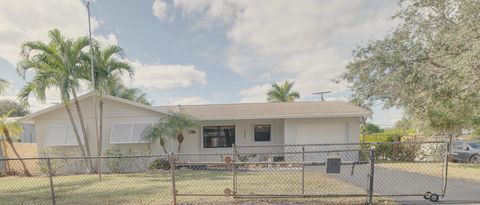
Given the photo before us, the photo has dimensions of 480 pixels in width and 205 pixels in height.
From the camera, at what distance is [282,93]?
90.1 ft

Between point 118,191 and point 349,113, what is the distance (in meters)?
10.6

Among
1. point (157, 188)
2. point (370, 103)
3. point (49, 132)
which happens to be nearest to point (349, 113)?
point (370, 103)

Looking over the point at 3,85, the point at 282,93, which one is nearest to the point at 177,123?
the point at 3,85

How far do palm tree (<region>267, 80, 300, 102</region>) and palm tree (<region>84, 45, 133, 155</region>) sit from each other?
1781 centimetres

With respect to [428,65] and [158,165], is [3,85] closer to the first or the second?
[158,165]

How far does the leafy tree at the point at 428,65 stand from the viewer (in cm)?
802

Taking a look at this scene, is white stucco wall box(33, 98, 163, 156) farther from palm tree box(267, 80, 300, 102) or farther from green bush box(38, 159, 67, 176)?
palm tree box(267, 80, 300, 102)

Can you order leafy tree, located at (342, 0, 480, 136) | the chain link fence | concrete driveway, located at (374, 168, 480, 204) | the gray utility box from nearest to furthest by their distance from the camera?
the gray utility box < the chain link fence < concrete driveway, located at (374, 168, 480, 204) < leafy tree, located at (342, 0, 480, 136)

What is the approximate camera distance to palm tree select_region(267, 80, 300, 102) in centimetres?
2739

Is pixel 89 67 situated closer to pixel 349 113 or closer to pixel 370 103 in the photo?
pixel 349 113

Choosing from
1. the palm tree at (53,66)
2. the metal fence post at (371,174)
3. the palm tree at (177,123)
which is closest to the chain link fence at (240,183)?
the metal fence post at (371,174)

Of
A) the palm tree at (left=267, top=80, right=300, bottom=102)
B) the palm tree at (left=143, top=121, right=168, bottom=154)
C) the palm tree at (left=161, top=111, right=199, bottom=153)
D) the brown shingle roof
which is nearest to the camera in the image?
the palm tree at (left=143, top=121, right=168, bottom=154)

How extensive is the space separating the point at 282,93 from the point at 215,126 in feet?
48.0

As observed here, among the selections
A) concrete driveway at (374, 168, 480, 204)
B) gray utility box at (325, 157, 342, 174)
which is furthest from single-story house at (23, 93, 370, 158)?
gray utility box at (325, 157, 342, 174)
